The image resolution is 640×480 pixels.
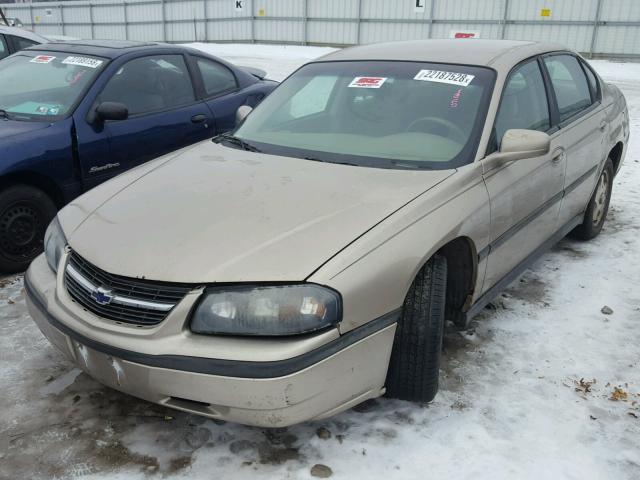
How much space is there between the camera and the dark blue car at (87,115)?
13.5 feet

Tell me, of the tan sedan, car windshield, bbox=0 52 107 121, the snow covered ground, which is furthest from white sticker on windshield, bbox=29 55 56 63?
the snow covered ground

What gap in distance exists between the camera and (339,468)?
2350mm

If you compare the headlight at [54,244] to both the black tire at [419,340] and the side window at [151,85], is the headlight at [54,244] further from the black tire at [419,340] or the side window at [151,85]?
A: the side window at [151,85]

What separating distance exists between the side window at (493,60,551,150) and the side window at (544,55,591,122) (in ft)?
0.72

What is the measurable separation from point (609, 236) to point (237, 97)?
11.5 feet

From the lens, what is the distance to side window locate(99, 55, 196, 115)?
4797 millimetres

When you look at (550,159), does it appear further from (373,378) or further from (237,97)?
(237,97)

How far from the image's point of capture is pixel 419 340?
8.22 ft

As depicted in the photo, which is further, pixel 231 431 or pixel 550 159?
pixel 550 159

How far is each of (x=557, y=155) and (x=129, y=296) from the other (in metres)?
2.64

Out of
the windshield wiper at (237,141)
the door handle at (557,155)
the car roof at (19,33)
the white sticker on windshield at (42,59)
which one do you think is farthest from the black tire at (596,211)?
the car roof at (19,33)

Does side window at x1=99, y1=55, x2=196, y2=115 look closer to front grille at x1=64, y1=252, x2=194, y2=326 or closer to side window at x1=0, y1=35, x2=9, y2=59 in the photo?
front grille at x1=64, y1=252, x2=194, y2=326

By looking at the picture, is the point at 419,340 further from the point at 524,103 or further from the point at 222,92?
the point at 222,92

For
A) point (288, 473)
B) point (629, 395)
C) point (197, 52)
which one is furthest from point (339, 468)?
point (197, 52)
